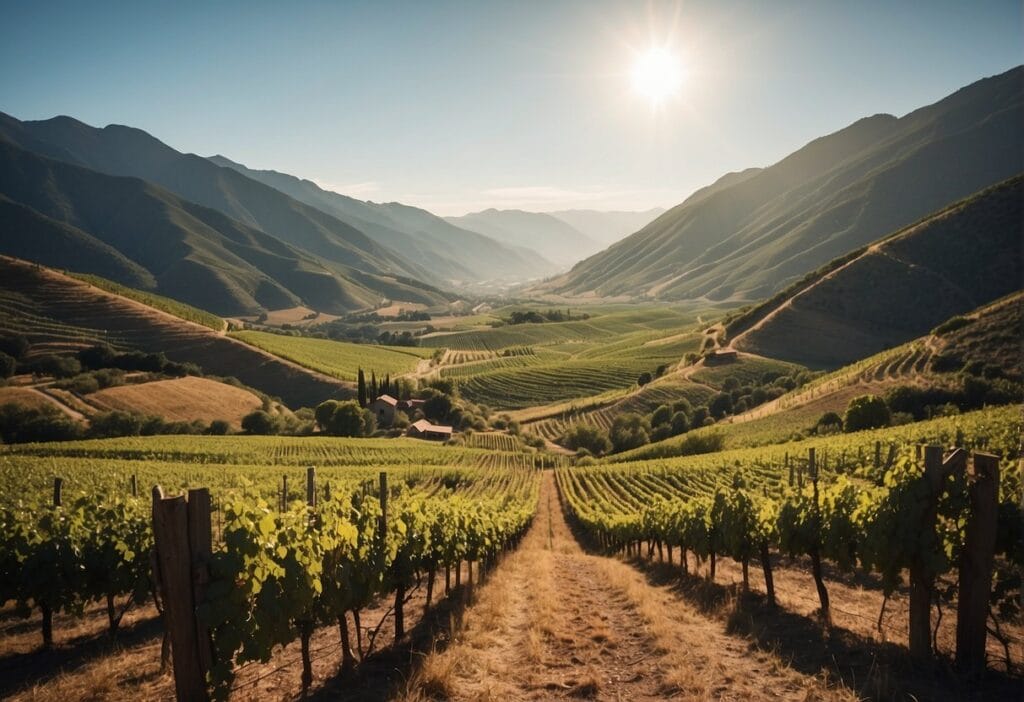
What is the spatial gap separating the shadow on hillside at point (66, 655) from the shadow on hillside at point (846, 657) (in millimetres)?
11754

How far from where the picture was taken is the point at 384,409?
282 ft

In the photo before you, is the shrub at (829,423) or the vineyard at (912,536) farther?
the shrub at (829,423)

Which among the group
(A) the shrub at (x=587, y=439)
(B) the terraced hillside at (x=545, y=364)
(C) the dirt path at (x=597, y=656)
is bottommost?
(A) the shrub at (x=587, y=439)

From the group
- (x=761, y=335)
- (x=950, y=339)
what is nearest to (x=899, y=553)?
(x=950, y=339)

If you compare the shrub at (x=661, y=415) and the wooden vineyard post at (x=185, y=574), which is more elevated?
the wooden vineyard post at (x=185, y=574)

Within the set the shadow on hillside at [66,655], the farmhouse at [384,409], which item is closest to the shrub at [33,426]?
the farmhouse at [384,409]

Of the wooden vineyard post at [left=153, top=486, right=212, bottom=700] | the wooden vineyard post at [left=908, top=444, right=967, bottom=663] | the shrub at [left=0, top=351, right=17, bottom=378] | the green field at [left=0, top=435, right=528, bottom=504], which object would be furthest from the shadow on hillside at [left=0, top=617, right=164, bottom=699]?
the shrub at [left=0, top=351, right=17, bottom=378]

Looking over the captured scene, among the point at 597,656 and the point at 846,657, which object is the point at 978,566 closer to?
the point at 846,657

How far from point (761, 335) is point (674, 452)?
56494 millimetres

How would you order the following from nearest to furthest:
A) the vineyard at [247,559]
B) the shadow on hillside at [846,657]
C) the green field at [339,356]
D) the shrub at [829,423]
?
the vineyard at [247,559], the shadow on hillside at [846,657], the shrub at [829,423], the green field at [339,356]

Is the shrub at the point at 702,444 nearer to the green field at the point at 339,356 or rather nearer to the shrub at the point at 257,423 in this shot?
the shrub at the point at 257,423

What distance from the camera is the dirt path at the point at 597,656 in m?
7.38

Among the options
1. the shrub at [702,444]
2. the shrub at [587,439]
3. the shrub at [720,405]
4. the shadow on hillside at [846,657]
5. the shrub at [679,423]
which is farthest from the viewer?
the shrub at [720,405]

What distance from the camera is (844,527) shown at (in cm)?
998
